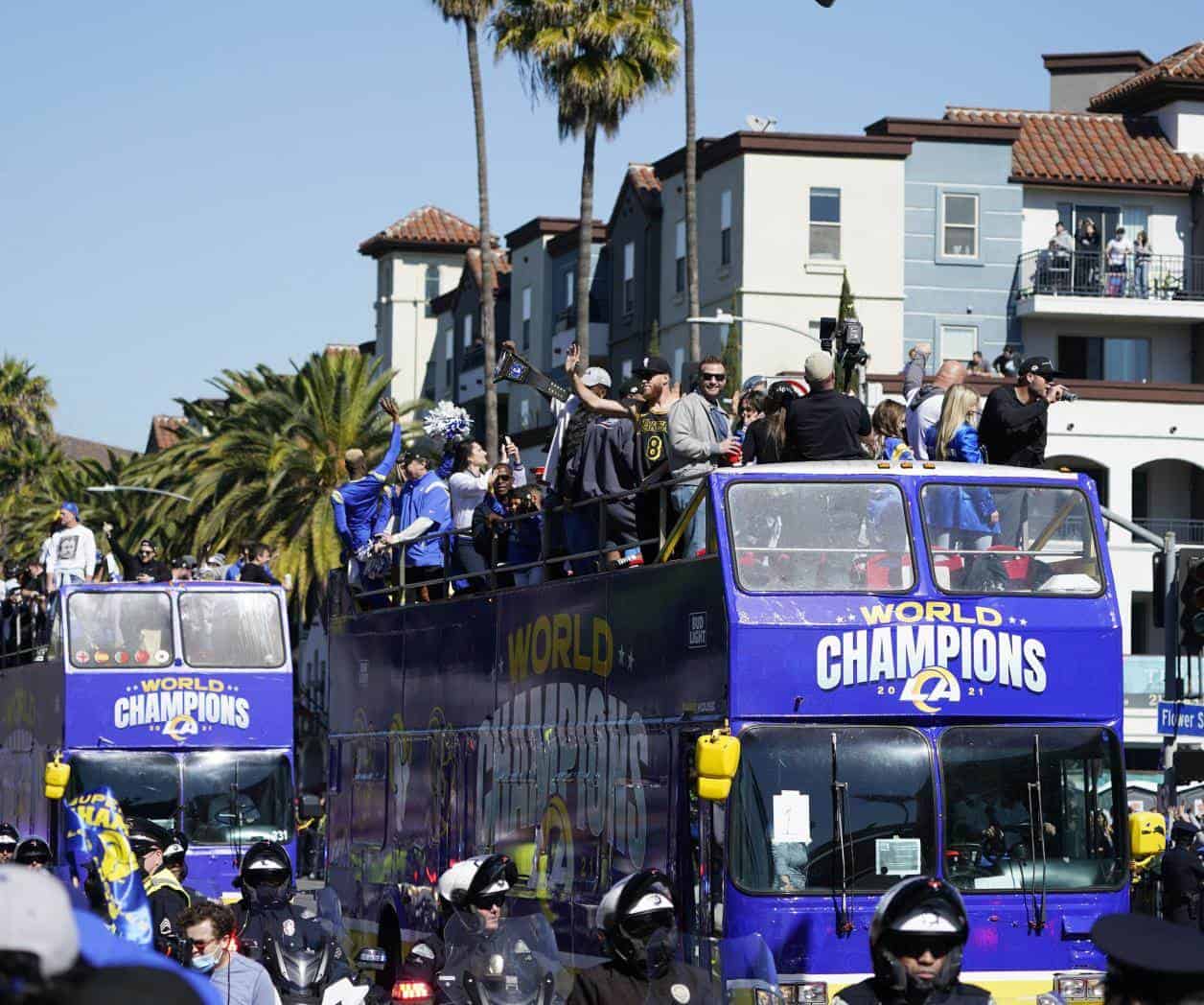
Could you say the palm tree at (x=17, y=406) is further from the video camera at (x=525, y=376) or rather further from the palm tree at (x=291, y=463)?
the video camera at (x=525, y=376)

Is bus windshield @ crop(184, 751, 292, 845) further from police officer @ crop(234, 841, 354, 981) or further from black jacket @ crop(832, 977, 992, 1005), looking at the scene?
black jacket @ crop(832, 977, 992, 1005)

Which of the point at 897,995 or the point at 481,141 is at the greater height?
the point at 481,141

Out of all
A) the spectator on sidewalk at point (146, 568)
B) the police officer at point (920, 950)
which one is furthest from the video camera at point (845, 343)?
the spectator on sidewalk at point (146, 568)

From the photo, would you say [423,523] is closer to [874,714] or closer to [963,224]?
[874,714]

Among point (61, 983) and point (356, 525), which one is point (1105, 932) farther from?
point (356, 525)

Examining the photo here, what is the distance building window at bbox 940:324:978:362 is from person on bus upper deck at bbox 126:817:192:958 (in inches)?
1630

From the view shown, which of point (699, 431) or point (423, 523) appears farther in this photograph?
point (423, 523)

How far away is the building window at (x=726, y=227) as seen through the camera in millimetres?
53906

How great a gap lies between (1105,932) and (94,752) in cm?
2133

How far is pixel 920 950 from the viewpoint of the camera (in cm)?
655

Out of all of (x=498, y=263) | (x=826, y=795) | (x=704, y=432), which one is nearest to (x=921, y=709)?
(x=826, y=795)

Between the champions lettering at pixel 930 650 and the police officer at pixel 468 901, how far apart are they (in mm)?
2043

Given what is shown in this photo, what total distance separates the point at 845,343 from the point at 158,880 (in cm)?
533

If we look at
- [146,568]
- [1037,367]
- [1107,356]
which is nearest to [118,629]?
[146,568]
